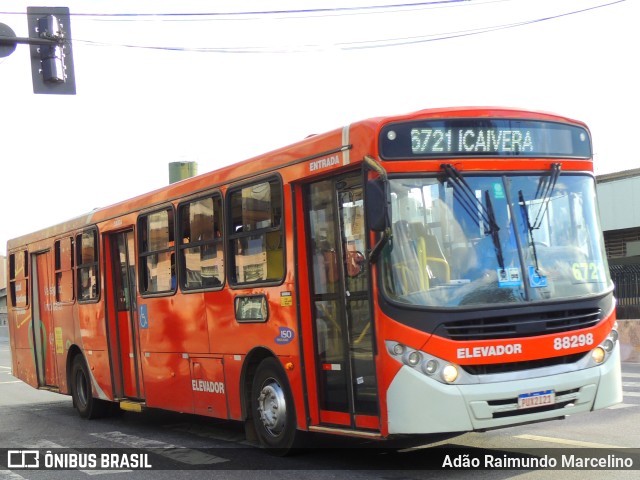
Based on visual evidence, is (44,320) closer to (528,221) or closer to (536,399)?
(528,221)

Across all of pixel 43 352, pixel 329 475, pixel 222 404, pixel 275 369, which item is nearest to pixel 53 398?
pixel 43 352

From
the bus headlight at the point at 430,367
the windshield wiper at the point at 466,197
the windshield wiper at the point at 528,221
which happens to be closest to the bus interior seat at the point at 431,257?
the windshield wiper at the point at 466,197

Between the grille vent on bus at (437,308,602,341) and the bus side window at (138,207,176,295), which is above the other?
the bus side window at (138,207,176,295)

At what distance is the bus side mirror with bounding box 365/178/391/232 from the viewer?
7277mm

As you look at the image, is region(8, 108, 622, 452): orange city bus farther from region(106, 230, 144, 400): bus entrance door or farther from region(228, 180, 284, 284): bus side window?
region(106, 230, 144, 400): bus entrance door

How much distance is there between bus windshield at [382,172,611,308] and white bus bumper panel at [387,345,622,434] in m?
0.67

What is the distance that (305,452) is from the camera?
30.4 feet

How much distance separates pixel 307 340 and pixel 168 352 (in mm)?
3504

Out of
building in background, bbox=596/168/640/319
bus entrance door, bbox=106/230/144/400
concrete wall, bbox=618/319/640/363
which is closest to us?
bus entrance door, bbox=106/230/144/400

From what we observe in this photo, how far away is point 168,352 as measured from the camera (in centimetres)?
1154

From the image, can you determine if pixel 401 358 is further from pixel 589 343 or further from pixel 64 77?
Result: pixel 64 77

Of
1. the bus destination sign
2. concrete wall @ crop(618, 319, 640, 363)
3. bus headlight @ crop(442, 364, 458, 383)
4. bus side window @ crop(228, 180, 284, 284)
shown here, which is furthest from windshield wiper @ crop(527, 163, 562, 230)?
concrete wall @ crop(618, 319, 640, 363)

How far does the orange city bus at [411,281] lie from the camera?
722cm

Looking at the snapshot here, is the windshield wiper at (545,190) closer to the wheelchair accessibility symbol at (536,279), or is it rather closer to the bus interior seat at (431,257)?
the wheelchair accessibility symbol at (536,279)
